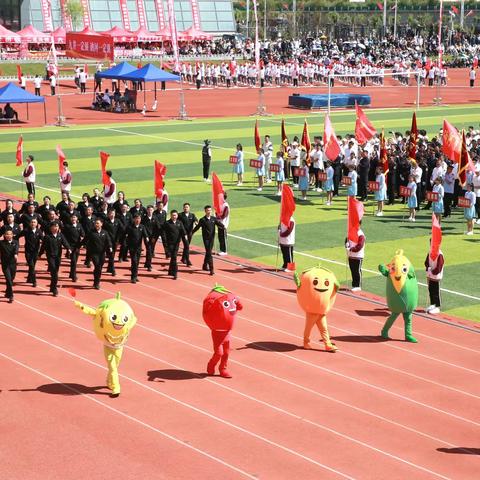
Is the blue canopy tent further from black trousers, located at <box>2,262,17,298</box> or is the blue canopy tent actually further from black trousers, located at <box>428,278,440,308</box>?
black trousers, located at <box>428,278,440,308</box>

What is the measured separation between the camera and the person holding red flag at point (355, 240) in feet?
76.2

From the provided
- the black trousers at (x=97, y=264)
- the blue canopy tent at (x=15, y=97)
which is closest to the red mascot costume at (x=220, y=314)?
the black trousers at (x=97, y=264)

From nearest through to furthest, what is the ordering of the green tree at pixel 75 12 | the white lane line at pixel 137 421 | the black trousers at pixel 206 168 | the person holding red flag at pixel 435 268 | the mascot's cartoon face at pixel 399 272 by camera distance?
the white lane line at pixel 137 421, the mascot's cartoon face at pixel 399 272, the person holding red flag at pixel 435 268, the black trousers at pixel 206 168, the green tree at pixel 75 12

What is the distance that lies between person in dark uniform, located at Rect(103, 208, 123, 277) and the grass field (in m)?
3.91

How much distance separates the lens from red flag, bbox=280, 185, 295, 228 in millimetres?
24375

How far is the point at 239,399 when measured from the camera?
16.5 meters

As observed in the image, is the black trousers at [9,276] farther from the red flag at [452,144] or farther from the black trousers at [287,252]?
the red flag at [452,144]

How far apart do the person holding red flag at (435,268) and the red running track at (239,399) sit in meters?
0.93

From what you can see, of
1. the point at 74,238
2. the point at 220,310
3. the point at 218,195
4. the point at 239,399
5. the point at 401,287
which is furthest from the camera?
the point at 218,195

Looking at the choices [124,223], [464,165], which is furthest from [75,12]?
[124,223]

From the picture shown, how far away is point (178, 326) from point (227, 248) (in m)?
7.67

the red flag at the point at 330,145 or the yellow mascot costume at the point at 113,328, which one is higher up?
the red flag at the point at 330,145

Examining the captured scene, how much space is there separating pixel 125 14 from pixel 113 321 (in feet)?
291

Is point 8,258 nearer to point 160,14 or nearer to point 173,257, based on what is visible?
point 173,257
